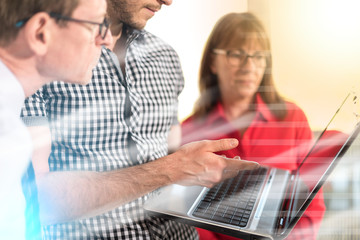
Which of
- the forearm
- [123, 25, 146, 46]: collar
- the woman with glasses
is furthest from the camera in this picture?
the woman with glasses

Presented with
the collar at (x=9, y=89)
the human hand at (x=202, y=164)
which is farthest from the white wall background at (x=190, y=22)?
the collar at (x=9, y=89)

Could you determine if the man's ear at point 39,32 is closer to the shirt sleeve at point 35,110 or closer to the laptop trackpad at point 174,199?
the shirt sleeve at point 35,110

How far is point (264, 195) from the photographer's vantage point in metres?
0.77

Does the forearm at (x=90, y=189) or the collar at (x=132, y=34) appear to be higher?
the collar at (x=132, y=34)

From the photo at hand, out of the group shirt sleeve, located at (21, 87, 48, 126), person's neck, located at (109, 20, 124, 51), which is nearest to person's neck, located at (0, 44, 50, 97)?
shirt sleeve, located at (21, 87, 48, 126)

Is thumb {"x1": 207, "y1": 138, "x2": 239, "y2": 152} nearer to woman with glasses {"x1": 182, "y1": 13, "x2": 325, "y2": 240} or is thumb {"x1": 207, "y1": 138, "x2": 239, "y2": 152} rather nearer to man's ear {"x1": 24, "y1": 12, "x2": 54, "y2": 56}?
woman with glasses {"x1": 182, "y1": 13, "x2": 325, "y2": 240}

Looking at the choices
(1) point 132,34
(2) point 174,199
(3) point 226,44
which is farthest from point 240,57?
(2) point 174,199

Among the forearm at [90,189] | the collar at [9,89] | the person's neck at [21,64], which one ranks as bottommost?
the forearm at [90,189]

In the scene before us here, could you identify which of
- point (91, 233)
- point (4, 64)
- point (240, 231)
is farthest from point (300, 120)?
point (4, 64)

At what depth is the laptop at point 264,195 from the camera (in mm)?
610

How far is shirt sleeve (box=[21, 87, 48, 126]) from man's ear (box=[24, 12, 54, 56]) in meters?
0.16

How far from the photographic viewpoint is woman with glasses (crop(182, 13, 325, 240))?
81cm

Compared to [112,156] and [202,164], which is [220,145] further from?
[112,156]

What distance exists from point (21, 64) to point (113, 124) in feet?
0.91
